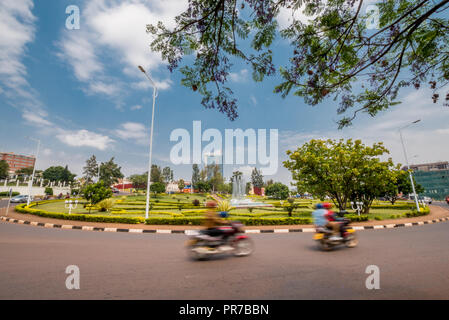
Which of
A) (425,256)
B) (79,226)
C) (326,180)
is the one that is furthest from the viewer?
(326,180)

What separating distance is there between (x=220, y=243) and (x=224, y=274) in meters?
1.42

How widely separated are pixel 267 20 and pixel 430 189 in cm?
10788

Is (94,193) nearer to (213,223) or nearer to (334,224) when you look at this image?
(213,223)

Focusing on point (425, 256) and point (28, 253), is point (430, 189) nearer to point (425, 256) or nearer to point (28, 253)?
point (425, 256)

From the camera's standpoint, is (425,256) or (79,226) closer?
(425,256)

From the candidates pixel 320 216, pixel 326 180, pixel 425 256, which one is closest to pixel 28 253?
pixel 320 216

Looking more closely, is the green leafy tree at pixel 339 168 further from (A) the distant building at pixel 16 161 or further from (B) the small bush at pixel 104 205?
(A) the distant building at pixel 16 161

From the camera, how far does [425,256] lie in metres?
4.91

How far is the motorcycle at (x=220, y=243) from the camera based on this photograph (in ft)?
16.3

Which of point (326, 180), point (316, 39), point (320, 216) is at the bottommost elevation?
point (320, 216)

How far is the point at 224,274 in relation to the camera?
3.71m

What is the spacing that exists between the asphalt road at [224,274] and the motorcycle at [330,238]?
0.86ft
